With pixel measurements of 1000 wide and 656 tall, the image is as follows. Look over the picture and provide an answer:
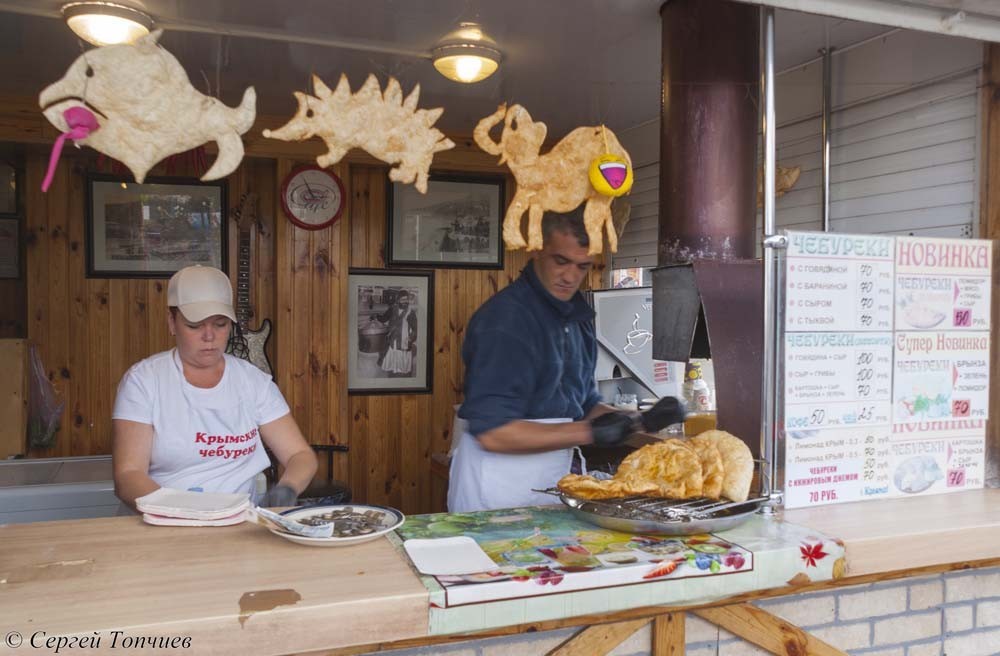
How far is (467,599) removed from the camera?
1.51 m

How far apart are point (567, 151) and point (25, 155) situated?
413cm

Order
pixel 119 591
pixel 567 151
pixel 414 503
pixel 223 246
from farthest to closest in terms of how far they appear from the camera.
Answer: pixel 414 503
pixel 223 246
pixel 567 151
pixel 119 591

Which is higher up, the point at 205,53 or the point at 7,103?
the point at 7,103

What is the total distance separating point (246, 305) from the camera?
5234 millimetres

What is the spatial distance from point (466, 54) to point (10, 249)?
11.1 feet

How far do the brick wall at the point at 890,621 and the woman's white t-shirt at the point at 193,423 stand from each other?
140 centimetres

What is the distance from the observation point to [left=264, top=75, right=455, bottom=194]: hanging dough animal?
1.90 metres

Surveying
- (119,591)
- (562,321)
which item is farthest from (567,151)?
(119,591)

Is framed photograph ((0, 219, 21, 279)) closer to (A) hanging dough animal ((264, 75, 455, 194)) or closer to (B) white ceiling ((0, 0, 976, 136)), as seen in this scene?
(B) white ceiling ((0, 0, 976, 136))

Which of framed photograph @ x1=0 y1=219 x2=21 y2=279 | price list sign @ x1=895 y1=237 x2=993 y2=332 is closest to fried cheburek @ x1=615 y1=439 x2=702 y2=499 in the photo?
price list sign @ x1=895 y1=237 x2=993 y2=332

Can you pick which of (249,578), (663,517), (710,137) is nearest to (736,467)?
(663,517)

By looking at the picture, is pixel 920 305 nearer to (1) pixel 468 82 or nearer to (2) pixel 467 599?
(2) pixel 467 599

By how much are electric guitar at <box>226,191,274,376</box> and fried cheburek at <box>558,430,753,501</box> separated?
368 cm

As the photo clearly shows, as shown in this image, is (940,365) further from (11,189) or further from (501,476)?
(11,189)
